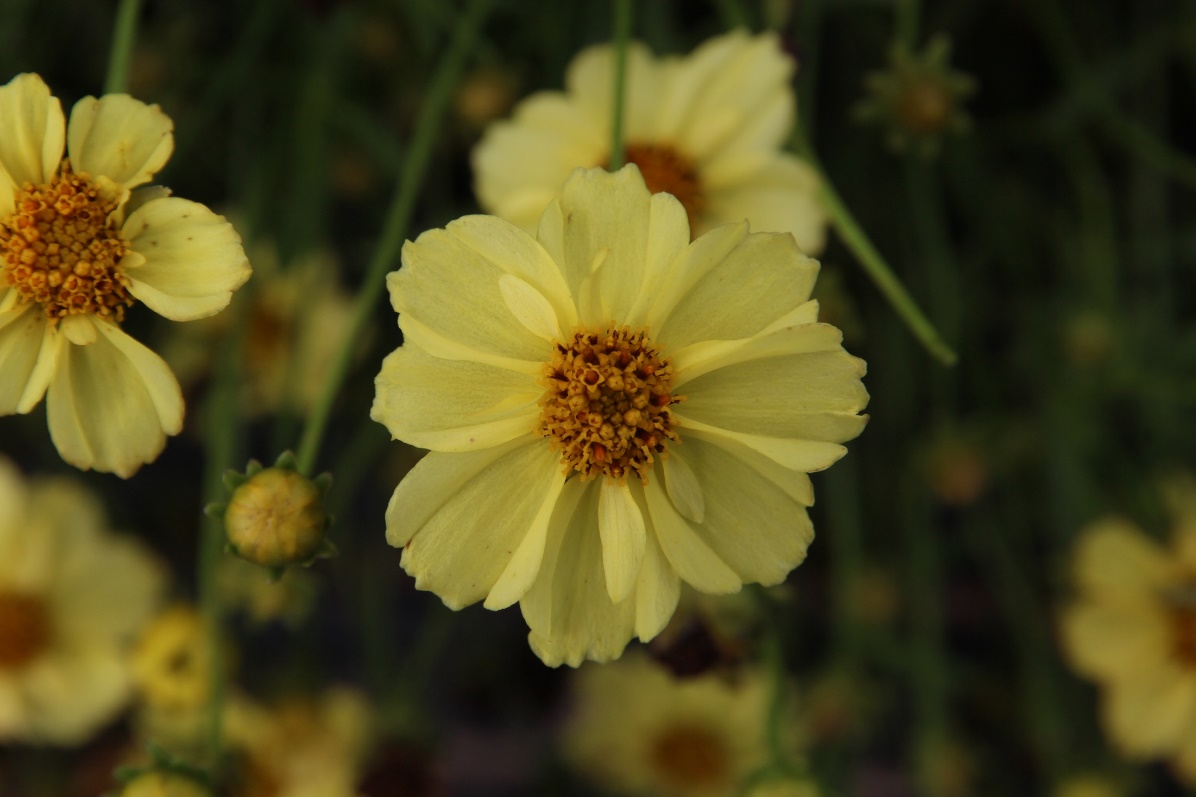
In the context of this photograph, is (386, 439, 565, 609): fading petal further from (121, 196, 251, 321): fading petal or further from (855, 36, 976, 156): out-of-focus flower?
(855, 36, 976, 156): out-of-focus flower

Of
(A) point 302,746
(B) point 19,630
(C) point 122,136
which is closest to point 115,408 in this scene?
(C) point 122,136

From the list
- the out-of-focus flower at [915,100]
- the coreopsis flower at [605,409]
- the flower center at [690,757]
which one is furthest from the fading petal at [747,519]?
→ the flower center at [690,757]

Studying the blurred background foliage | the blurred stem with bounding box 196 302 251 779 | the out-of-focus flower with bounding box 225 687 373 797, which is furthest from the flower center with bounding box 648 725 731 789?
the blurred stem with bounding box 196 302 251 779

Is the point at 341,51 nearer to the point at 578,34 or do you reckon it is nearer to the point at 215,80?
the point at 215,80

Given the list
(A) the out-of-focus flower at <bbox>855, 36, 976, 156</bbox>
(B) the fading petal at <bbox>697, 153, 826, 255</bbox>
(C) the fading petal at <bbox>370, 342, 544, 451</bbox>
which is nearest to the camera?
(C) the fading petal at <bbox>370, 342, 544, 451</bbox>

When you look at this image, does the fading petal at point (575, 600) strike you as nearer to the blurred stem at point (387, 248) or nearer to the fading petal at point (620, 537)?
the fading petal at point (620, 537)

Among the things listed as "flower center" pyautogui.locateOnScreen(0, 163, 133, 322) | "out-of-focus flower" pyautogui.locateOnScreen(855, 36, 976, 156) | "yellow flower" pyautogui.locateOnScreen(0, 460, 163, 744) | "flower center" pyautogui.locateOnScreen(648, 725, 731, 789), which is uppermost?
"flower center" pyautogui.locateOnScreen(0, 163, 133, 322)

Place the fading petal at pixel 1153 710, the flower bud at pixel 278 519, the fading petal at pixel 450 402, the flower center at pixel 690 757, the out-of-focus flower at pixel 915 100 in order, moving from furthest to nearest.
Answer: the flower center at pixel 690 757, the fading petal at pixel 1153 710, the out-of-focus flower at pixel 915 100, the flower bud at pixel 278 519, the fading petal at pixel 450 402
